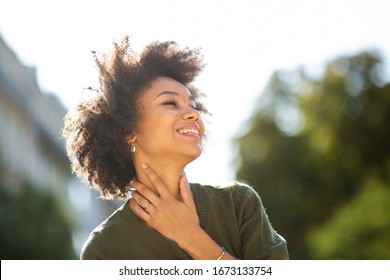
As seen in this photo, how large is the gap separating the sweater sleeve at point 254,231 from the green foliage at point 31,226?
28.5 feet

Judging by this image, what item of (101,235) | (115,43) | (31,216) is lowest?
(101,235)

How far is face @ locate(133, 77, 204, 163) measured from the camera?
321cm

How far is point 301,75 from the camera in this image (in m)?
31.6

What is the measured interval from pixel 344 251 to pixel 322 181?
13.0 metres

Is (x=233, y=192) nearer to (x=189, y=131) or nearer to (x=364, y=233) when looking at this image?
(x=189, y=131)

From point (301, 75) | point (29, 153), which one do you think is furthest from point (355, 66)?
point (29, 153)

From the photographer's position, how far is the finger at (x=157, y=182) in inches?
128

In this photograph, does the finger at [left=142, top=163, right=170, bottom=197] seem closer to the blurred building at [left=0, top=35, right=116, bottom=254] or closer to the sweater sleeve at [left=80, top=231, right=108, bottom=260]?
the sweater sleeve at [left=80, top=231, right=108, bottom=260]

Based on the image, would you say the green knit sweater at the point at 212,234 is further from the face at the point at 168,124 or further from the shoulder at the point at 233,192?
the face at the point at 168,124

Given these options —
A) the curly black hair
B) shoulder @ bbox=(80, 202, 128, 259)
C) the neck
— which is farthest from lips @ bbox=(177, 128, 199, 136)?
shoulder @ bbox=(80, 202, 128, 259)

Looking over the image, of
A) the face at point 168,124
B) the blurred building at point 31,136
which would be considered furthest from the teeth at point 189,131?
the blurred building at point 31,136

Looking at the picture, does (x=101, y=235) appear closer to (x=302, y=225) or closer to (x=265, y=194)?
(x=302, y=225)

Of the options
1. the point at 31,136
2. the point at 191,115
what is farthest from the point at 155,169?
the point at 31,136

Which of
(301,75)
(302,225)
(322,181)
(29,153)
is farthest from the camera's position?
(301,75)
